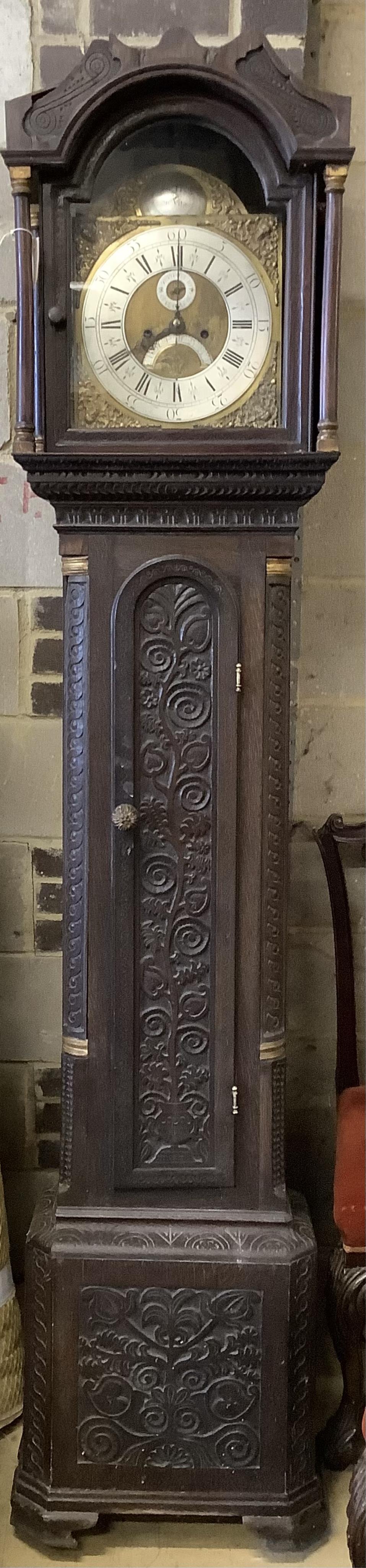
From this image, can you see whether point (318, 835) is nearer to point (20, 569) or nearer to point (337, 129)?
point (20, 569)

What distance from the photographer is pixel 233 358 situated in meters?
1.31

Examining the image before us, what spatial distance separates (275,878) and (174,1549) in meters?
0.93

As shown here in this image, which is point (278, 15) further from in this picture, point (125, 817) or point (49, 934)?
point (49, 934)

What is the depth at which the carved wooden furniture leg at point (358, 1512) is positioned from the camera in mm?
1155

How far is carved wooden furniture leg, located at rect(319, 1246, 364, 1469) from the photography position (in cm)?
152

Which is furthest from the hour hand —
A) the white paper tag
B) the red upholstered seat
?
the white paper tag

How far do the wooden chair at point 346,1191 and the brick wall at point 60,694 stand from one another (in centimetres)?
11

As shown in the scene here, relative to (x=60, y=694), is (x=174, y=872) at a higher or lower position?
lower

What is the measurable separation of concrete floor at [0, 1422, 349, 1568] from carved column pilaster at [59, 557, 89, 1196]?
0.49m

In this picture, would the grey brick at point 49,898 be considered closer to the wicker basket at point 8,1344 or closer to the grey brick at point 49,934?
the grey brick at point 49,934

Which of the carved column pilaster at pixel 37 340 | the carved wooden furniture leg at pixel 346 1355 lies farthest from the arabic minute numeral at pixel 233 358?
the carved wooden furniture leg at pixel 346 1355

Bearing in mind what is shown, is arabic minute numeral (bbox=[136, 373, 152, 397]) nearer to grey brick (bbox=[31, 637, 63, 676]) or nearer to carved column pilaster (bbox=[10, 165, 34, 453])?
carved column pilaster (bbox=[10, 165, 34, 453])

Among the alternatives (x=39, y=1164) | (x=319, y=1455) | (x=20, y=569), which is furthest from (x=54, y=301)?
(x=319, y=1455)

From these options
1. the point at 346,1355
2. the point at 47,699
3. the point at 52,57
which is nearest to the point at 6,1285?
the point at 346,1355
